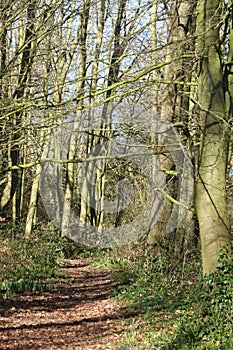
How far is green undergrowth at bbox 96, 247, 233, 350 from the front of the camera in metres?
5.67

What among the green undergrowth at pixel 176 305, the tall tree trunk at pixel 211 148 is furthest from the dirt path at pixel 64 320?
the tall tree trunk at pixel 211 148

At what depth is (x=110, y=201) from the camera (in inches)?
865

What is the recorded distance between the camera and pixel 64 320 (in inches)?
304

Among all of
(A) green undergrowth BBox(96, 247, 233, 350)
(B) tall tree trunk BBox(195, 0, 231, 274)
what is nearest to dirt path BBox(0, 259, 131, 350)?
(A) green undergrowth BBox(96, 247, 233, 350)

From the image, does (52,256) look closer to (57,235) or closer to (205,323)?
(57,235)

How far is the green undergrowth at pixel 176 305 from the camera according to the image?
5668 mm

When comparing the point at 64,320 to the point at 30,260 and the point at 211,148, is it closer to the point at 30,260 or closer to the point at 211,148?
the point at 211,148

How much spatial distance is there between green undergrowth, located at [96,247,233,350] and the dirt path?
31 centimetres

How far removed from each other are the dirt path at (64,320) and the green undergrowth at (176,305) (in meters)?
0.31

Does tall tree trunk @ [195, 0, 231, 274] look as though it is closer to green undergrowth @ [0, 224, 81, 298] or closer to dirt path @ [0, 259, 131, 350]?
dirt path @ [0, 259, 131, 350]

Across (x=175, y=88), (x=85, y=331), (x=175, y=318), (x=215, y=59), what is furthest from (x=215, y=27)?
(x=85, y=331)

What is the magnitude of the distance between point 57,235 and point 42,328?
925 centimetres

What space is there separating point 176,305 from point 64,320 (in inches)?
75.0

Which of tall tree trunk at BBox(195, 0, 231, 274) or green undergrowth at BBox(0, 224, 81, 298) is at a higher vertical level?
tall tree trunk at BBox(195, 0, 231, 274)
